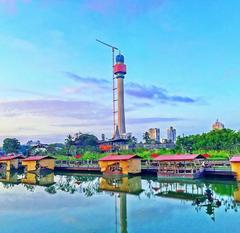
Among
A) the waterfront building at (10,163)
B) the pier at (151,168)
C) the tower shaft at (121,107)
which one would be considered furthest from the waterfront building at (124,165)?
the tower shaft at (121,107)

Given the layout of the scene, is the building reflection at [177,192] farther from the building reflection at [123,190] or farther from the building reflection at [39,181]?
the building reflection at [39,181]

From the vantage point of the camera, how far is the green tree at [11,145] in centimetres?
7706

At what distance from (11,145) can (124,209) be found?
65.9m

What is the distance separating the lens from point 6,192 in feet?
85.6

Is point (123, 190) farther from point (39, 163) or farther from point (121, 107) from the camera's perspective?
point (121, 107)

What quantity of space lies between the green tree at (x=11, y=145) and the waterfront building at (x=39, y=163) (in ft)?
115

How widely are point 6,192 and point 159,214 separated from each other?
49.7 feet

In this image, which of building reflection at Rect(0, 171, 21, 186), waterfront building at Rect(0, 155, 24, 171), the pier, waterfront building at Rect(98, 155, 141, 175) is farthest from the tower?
waterfront building at Rect(98, 155, 141, 175)

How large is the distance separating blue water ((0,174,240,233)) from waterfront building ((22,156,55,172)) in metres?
15.6

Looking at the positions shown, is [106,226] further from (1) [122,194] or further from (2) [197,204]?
(1) [122,194]

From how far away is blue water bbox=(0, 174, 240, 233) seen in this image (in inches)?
558

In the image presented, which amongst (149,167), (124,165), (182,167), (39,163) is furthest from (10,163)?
(182,167)

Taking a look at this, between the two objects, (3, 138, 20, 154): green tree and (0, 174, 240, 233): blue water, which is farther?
(3, 138, 20, 154): green tree

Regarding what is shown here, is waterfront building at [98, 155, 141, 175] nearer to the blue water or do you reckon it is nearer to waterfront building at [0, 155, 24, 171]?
the blue water
